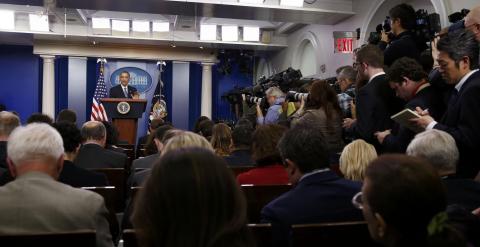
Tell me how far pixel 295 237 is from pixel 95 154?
259 cm

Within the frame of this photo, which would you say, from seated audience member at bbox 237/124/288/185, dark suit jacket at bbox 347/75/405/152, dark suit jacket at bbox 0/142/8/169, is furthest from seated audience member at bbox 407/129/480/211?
dark suit jacket at bbox 0/142/8/169

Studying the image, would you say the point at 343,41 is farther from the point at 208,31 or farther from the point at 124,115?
the point at 124,115

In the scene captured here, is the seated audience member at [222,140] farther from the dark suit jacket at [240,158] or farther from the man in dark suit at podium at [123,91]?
the man in dark suit at podium at [123,91]

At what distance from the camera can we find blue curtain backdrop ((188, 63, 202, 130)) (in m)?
14.0

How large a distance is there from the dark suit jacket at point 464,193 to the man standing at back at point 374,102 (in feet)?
5.30

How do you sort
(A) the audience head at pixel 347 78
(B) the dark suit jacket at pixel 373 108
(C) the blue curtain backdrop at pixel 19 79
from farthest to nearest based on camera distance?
(C) the blue curtain backdrop at pixel 19 79 → (A) the audience head at pixel 347 78 → (B) the dark suit jacket at pixel 373 108

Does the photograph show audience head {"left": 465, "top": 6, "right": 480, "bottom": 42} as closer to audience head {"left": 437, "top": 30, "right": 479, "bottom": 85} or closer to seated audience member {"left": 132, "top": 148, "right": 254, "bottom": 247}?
audience head {"left": 437, "top": 30, "right": 479, "bottom": 85}

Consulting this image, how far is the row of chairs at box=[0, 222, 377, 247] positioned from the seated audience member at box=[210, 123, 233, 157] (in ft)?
7.14

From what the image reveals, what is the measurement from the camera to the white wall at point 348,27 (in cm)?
649

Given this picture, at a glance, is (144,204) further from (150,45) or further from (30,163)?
(150,45)

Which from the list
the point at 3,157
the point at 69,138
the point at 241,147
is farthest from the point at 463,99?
the point at 3,157

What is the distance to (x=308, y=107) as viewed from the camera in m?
4.30

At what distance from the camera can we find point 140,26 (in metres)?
11.4

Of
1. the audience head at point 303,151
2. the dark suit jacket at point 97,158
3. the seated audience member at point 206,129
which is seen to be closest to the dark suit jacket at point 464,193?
the audience head at point 303,151
